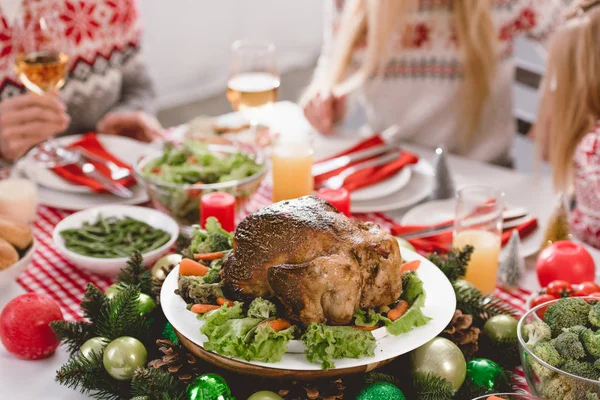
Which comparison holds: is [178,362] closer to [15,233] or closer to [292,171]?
[15,233]

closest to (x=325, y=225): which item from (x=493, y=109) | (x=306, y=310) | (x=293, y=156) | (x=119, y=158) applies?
(x=306, y=310)

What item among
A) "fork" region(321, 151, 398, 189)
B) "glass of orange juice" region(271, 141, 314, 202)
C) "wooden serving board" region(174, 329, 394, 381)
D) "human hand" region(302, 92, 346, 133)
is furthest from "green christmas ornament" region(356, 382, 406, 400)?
"human hand" region(302, 92, 346, 133)

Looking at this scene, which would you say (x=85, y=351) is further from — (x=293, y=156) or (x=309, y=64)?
(x=309, y=64)

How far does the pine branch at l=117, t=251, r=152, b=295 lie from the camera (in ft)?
3.84

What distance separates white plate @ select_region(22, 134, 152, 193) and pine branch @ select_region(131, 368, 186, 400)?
807 millimetres

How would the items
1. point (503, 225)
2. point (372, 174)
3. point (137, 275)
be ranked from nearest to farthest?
point (137, 275), point (503, 225), point (372, 174)

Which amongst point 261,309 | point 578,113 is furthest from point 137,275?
point 578,113

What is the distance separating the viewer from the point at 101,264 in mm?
1292

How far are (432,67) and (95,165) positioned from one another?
1.20 meters

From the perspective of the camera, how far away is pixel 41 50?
1589mm

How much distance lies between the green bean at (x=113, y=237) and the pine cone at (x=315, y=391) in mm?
524

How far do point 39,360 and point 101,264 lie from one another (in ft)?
0.79

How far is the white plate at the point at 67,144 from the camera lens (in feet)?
5.41

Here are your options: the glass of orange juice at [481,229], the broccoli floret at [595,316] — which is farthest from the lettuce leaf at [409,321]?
the glass of orange juice at [481,229]
